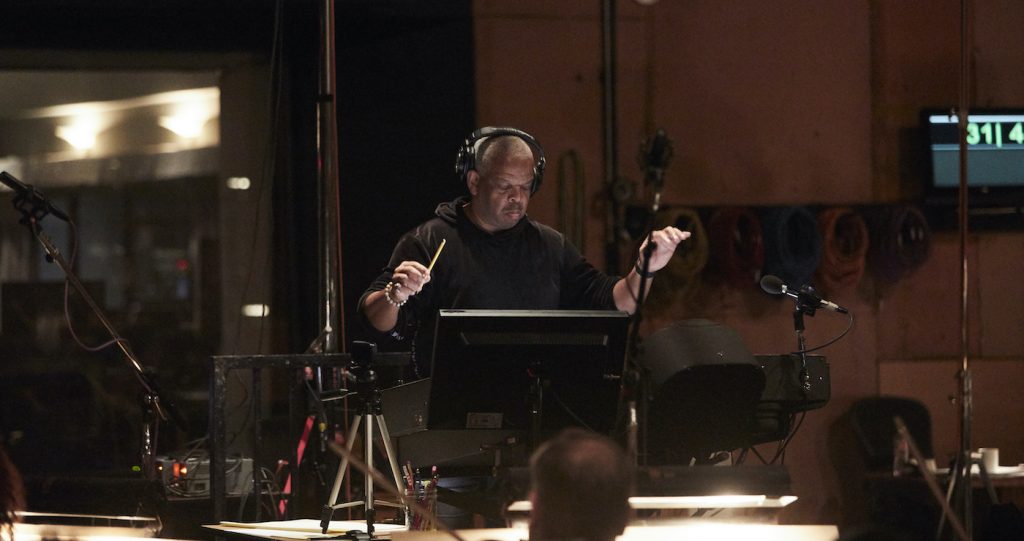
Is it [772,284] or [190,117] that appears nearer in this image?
[772,284]

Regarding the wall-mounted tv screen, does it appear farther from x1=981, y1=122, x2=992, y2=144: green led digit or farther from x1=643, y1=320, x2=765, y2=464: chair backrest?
x1=643, y1=320, x2=765, y2=464: chair backrest

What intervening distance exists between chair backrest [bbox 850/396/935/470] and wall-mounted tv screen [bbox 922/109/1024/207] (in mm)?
1118

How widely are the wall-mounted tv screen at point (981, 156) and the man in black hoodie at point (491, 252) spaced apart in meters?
3.30

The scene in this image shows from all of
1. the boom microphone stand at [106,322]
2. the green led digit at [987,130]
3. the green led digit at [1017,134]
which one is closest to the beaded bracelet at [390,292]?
the boom microphone stand at [106,322]

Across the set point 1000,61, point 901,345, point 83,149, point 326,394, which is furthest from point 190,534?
point 1000,61

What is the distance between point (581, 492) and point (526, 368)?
106 centimetres

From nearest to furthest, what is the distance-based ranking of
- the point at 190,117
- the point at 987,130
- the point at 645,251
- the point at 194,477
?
the point at 645,251 → the point at 194,477 → the point at 190,117 → the point at 987,130

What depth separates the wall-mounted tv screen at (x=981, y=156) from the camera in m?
6.53

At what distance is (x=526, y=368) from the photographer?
10.1 ft

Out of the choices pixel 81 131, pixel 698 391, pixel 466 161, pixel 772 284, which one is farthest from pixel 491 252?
pixel 81 131

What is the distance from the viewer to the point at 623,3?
643 centimetres

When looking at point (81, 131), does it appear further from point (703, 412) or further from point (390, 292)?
point (703, 412)

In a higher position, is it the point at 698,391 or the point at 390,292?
the point at 390,292

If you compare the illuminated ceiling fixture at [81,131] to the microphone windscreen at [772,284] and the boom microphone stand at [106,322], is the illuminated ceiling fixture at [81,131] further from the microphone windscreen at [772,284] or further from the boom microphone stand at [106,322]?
the microphone windscreen at [772,284]
